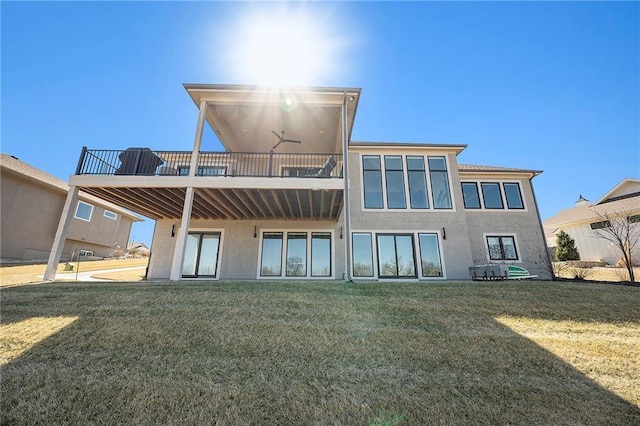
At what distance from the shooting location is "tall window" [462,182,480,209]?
39.2 ft

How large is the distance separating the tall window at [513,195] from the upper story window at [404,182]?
3277mm

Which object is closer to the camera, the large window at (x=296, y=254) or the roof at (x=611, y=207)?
the large window at (x=296, y=254)

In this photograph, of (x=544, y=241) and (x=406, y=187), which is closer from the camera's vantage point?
(x=406, y=187)

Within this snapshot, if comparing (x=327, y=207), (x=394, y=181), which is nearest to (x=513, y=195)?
(x=394, y=181)

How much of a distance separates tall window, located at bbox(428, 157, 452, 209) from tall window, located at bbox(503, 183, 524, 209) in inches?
129

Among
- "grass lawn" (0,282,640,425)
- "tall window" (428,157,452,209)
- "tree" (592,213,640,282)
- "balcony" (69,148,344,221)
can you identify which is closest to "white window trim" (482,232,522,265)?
"tall window" (428,157,452,209)

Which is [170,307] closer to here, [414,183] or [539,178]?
[414,183]

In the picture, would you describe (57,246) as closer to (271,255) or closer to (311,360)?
(271,255)

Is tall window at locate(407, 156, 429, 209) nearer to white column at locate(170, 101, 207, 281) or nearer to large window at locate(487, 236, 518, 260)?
large window at locate(487, 236, 518, 260)

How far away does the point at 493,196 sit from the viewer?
12086 millimetres

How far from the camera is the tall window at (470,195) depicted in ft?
39.2

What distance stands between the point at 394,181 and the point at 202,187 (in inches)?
303

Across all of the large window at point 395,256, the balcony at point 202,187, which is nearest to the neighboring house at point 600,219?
the large window at point 395,256

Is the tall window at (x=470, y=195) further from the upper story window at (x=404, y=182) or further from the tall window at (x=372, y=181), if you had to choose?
the tall window at (x=372, y=181)
